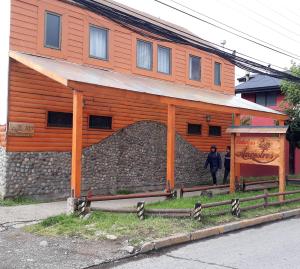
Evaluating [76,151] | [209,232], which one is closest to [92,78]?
[76,151]

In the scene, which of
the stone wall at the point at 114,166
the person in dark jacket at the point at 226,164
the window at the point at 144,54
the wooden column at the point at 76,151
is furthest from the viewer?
the person in dark jacket at the point at 226,164

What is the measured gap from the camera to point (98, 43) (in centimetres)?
1582

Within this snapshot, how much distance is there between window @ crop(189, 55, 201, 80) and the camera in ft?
65.2

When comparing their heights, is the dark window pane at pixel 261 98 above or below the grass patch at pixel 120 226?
above

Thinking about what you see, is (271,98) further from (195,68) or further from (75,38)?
(75,38)

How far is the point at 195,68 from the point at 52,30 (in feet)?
25.6

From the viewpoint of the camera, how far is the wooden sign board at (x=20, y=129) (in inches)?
503

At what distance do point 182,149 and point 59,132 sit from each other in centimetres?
636

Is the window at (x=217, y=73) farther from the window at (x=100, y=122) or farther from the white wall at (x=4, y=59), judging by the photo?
the white wall at (x=4, y=59)

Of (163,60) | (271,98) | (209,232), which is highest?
(271,98)

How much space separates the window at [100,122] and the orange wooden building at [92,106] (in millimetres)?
36

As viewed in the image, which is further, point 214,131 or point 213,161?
point 214,131

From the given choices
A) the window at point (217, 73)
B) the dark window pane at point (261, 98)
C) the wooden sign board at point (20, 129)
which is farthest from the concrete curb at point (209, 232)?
the dark window pane at point (261, 98)

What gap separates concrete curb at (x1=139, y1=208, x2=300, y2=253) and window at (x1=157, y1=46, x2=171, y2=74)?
8449 mm
